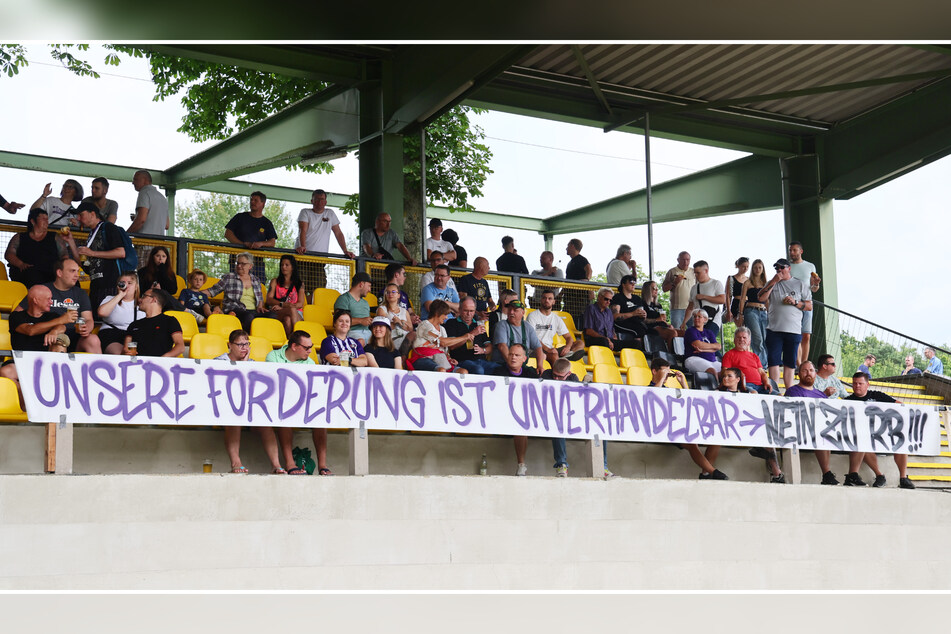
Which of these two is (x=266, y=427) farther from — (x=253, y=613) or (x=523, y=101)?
(x=523, y=101)

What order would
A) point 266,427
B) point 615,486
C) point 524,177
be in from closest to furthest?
point 266,427, point 615,486, point 524,177

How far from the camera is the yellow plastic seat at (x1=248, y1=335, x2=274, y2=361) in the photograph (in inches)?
379

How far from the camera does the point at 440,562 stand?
26.5 feet

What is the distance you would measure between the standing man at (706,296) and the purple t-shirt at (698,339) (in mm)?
1082

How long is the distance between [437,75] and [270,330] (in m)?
5.09

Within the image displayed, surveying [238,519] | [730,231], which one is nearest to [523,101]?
[238,519]

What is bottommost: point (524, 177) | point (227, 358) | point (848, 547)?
point (848, 547)

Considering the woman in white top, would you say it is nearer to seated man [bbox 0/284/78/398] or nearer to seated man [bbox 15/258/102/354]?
seated man [bbox 15/258/102/354]

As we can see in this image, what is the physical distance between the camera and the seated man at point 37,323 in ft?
27.3

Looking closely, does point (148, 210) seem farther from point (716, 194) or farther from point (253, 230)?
point (716, 194)

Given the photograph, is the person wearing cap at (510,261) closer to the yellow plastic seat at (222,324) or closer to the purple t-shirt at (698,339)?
the purple t-shirt at (698,339)

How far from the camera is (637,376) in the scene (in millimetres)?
11117

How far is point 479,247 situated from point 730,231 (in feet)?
50.3

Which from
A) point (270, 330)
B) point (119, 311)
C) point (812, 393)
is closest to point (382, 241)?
point (270, 330)
